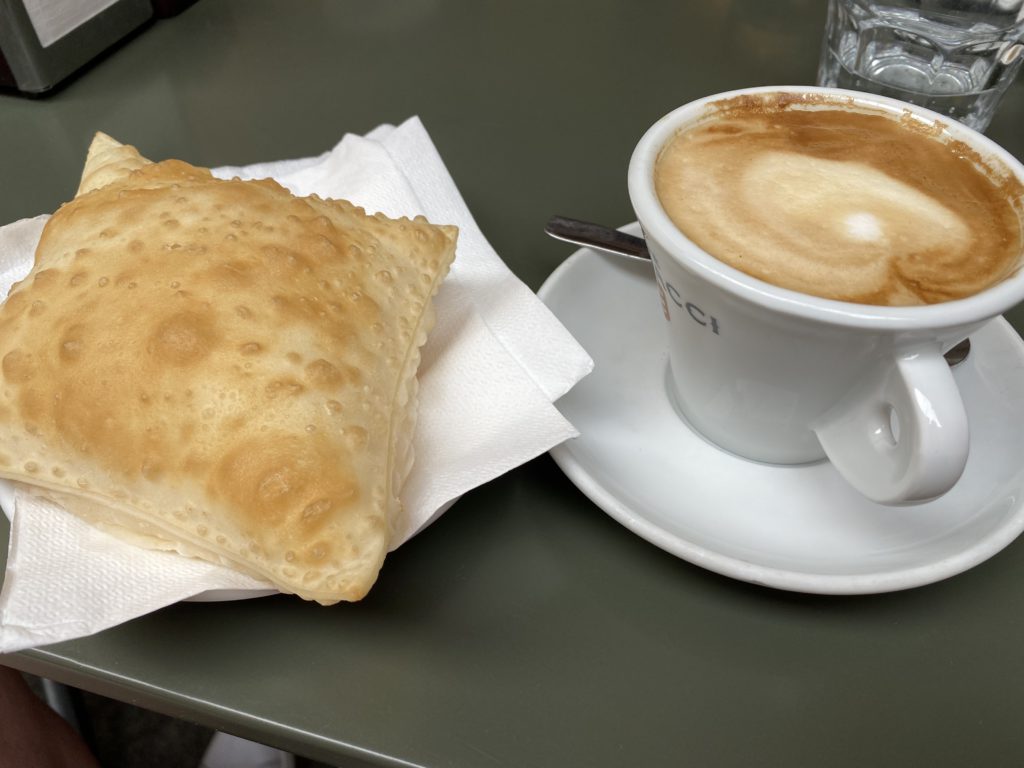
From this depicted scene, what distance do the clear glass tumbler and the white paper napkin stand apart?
0.55m

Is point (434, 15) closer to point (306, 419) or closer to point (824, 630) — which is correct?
point (306, 419)

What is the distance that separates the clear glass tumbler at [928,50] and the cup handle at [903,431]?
1.90 ft

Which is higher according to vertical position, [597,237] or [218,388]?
[218,388]

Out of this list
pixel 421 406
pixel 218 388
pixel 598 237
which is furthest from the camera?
pixel 598 237

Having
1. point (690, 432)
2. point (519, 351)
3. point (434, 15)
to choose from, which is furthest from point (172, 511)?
point (434, 15)

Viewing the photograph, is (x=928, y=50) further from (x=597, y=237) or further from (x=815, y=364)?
(x=815, y=364)

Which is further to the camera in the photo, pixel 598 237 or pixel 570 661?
pixel 598 237

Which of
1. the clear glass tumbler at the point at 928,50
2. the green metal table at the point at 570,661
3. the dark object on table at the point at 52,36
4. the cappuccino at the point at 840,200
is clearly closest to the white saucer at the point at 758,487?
the green metal table at the point at 570,661

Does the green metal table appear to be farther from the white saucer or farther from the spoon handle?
the spoon handle

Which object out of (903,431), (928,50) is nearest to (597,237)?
(903,431)

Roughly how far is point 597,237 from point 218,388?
0.39m

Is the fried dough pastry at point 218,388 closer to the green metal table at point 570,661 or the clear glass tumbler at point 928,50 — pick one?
the green metal table at point 570,661

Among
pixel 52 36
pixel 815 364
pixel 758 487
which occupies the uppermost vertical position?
pixel 52 36

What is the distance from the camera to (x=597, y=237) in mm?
774
